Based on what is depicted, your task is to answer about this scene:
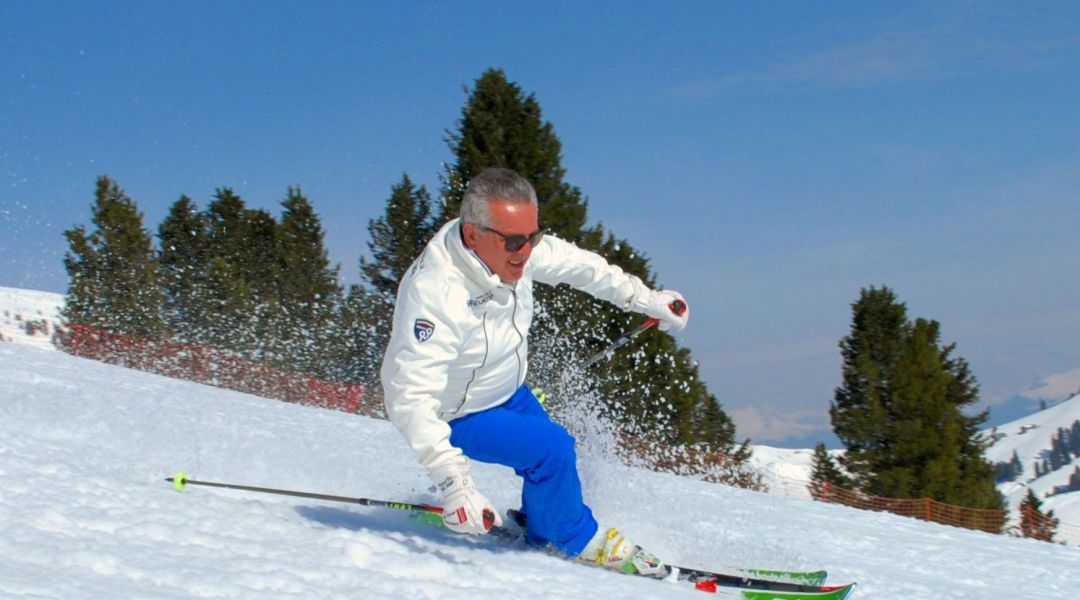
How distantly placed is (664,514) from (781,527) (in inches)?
47.2

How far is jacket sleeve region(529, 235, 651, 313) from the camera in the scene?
15.9ft

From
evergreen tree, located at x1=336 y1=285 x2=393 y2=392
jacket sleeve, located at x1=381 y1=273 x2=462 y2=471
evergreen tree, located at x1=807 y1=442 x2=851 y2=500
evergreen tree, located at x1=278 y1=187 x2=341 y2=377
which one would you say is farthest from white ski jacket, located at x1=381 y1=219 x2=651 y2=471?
evergreen tree, located at x1=807 y1=442 x2=851 y2=500

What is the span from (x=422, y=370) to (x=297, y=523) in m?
0.81

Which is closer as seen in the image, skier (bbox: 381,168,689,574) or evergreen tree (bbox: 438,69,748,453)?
skier (bbox: 381,168,689,574)

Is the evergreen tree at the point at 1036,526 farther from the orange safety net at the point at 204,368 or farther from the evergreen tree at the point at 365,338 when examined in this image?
the evergreen tree at the point at 365,338

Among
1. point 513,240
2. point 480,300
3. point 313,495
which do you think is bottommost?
point 313,495

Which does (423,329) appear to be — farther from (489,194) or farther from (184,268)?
(184,268)

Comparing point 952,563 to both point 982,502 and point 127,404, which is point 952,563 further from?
point 982,502

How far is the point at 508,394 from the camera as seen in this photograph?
4.41 m

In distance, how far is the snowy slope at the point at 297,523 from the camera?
10.3 ft

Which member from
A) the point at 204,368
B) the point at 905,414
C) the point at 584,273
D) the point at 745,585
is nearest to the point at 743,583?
the point at 745,585

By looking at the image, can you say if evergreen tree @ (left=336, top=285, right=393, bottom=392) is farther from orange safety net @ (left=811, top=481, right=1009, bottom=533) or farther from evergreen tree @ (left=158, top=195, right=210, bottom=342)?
orange safety net @ (left=811, top=481, right=1009, bottom=533)

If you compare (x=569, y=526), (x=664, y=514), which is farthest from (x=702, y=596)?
(x=664, y=514)

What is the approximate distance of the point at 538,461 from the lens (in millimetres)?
4258
